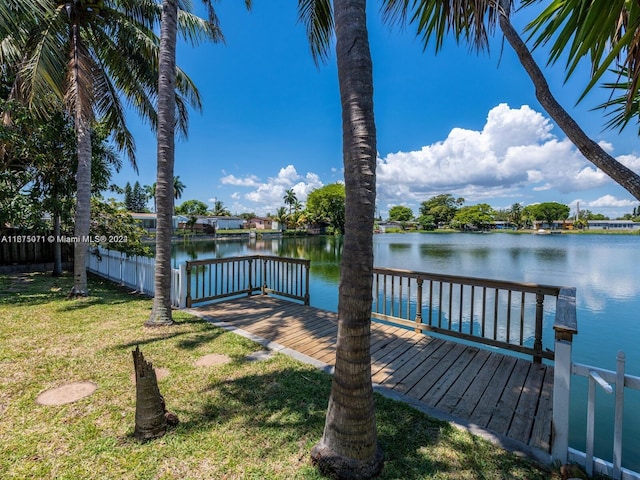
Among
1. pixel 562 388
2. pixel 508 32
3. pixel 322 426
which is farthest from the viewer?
pixel 508 32

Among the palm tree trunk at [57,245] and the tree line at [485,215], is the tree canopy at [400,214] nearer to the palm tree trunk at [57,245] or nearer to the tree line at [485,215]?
the tree line at [485,215]

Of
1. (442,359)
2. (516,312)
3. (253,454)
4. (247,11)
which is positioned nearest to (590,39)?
(253,454)

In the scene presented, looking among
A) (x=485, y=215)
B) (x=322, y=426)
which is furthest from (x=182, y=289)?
(x=485, y=215)

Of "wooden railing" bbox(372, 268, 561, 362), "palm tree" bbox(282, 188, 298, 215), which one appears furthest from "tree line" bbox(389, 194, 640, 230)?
"wooden railing" bbox(372, 268, 561, 362)

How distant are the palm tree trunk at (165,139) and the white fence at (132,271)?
945mm

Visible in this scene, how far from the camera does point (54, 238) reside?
8.52 metres

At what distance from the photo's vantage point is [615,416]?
1.62 m

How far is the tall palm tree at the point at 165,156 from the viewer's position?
14.3 feet

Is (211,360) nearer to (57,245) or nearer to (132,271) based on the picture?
(132,271)

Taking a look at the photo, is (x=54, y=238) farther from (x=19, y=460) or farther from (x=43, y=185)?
(x=19, y=460)

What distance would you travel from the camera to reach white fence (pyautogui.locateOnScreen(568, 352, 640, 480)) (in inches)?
64.8

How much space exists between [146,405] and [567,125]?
3.65 metres

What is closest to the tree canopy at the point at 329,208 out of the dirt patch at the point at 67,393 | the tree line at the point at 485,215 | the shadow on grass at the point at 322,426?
the tree line at the point at 485,215

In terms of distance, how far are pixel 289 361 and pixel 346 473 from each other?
5.66ft
